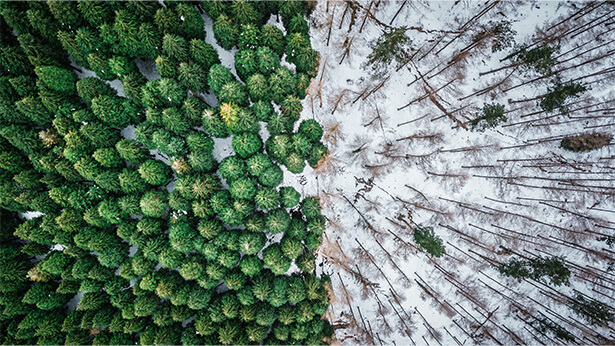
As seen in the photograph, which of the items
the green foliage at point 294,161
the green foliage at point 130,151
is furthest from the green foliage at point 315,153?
the green foliage at point 130,151

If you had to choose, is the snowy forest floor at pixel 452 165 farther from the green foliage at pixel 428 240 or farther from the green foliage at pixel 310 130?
the green foliage at pixel 310 130

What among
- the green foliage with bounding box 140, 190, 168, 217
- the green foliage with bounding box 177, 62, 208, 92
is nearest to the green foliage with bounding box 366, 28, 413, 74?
the green foliage with bounding box 177, 62, 208, 92

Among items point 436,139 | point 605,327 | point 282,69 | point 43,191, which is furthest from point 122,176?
point 605,327

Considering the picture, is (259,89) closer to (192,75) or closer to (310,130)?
(310,130)

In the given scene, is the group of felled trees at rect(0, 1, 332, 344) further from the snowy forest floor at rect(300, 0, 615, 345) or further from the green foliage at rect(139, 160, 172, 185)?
the snowy forest floor at rect(300, 0, 615, 345)

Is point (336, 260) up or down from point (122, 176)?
down

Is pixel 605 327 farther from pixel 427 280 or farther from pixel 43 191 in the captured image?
pixel 43 191
